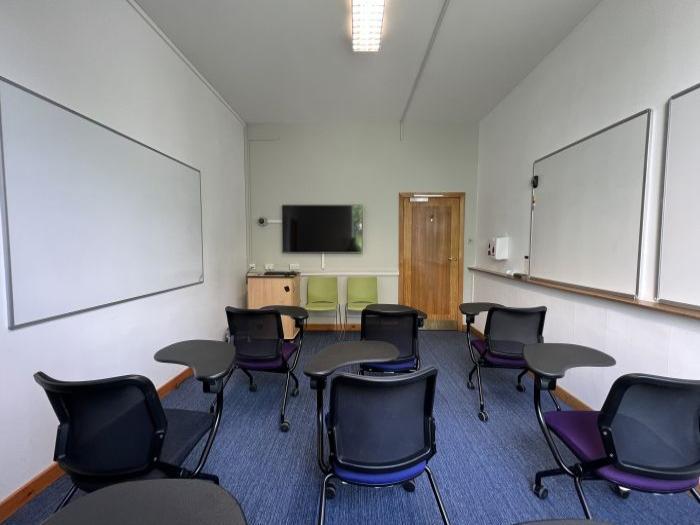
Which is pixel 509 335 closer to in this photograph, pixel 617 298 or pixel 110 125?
pixel 617 298

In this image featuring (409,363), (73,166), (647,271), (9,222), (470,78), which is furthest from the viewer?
(470,78)

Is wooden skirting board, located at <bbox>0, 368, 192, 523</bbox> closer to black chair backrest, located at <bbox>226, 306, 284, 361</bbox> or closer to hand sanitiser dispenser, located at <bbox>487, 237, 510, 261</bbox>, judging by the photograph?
black chair backrest, located at <bbox>226, 306, 284, 361</bbox>

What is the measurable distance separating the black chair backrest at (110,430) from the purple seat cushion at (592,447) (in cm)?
179

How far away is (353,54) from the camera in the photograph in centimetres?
295

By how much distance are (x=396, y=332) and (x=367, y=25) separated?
2.54m

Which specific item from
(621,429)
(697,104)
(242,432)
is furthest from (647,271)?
(242,432)

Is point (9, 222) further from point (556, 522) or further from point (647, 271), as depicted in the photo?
point (647, 271)

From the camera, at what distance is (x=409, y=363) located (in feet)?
7.66

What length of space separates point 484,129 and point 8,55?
189 inches

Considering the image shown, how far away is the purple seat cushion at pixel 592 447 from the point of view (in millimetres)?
1157

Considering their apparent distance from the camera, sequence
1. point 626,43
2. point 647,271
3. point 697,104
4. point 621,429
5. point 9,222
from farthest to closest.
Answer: point 626,43 < point 647,271 < point 697,104 < point 9,222 < point 621,429

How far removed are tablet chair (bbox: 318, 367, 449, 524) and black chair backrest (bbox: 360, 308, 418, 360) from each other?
1.08 m

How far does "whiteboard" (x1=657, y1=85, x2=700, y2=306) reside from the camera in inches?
63.8

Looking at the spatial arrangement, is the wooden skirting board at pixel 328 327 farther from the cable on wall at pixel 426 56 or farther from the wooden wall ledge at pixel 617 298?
the cable on wall at pixel 426 56
